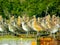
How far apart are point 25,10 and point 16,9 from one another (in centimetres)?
14

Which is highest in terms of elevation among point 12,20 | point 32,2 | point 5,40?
point 32,2

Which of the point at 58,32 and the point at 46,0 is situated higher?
the point at 46,0

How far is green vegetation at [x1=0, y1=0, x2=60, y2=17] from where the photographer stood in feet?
13.4

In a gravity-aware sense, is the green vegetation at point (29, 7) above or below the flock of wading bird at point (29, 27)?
above

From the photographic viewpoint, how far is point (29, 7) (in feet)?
13.4

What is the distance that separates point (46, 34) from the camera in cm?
335

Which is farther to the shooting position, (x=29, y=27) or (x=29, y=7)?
(x=29, y=7)

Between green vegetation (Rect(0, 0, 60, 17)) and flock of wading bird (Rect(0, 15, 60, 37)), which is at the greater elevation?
green vegetation (Rect(0, 0, 60, 17))

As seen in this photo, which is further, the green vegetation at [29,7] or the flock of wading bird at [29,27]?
the green vegetation at [29,7]

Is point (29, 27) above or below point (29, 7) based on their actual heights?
below

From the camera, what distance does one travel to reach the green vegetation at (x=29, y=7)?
4082 millimetres

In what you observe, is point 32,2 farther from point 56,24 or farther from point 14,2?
point 56,24

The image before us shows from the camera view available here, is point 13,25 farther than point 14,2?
No

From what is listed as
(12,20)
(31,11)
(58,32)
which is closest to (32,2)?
(31,11)
